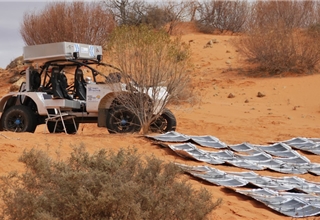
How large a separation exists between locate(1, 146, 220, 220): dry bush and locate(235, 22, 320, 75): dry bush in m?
21.9

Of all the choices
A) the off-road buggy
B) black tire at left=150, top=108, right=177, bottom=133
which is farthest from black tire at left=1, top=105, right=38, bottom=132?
black tire at left=150, top=108, right=177, bottom=133

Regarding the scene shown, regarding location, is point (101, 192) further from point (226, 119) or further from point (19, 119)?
point (226, 119)

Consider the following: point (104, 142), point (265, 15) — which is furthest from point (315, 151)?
point (265, 15)

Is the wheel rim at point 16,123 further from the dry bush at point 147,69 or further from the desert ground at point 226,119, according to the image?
the dry bush at point 147,69

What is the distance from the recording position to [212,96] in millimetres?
24344

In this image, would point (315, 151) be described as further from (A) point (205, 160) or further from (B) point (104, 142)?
(B) point (104, 142)

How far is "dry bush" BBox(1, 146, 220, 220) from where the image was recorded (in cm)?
547

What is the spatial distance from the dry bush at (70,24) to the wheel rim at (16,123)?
48.2 ft

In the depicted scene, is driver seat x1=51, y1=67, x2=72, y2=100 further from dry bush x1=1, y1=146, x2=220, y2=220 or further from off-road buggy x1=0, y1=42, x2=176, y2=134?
dry bush x1=1, y1=146, x2=220, y2=220

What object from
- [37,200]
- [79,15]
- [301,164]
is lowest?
[301,164]

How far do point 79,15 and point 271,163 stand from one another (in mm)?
18604

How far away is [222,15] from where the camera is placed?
40844 millimetres

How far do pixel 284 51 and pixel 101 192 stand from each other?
22759mm

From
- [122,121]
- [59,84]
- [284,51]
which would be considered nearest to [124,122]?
[122,121]
